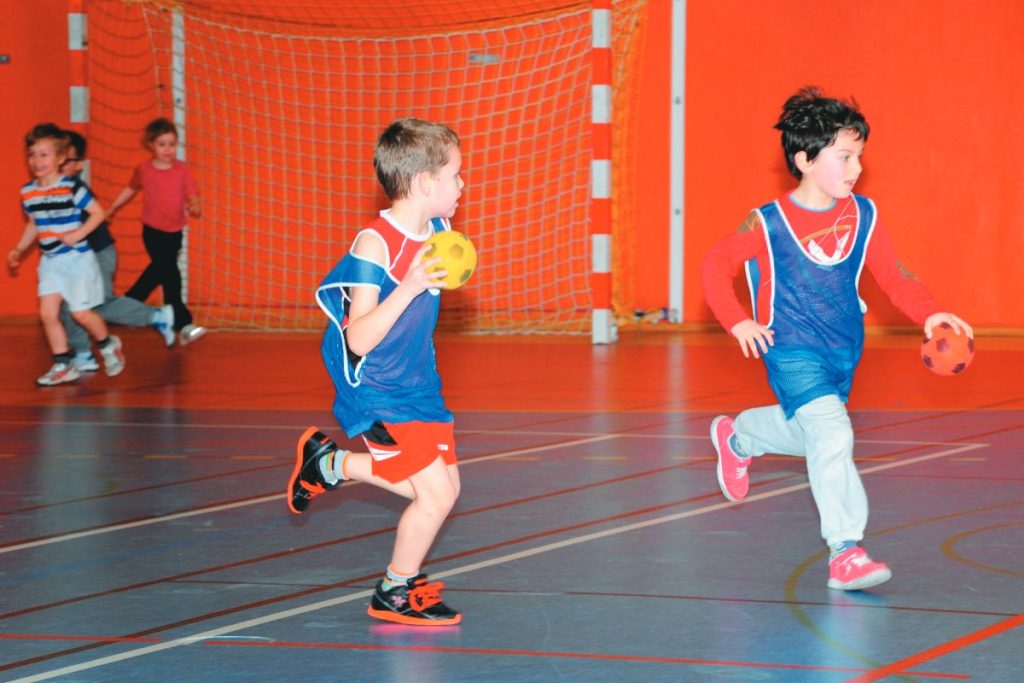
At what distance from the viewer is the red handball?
14.2ft

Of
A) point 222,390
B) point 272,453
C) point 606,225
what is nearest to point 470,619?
point 272,453

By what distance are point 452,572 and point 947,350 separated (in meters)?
1.57

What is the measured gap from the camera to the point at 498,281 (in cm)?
1220

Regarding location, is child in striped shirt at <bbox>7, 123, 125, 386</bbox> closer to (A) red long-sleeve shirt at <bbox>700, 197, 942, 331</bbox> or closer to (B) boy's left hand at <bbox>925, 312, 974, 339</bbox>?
(A) red long-sleeve shirt at <bbox>700, 197, 942, 331</bbox>

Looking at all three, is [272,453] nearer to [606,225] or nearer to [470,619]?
[470,619]

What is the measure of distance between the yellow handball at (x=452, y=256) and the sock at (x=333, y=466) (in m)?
0.92

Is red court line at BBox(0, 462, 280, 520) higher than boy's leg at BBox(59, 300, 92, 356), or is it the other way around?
boy's leg at BBox(59, 300, 92, 356)

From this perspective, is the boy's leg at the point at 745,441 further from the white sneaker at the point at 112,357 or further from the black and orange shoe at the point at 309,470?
the white sneaker at the point at 112,357

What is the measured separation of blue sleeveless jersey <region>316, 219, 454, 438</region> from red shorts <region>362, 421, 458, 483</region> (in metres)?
0.02

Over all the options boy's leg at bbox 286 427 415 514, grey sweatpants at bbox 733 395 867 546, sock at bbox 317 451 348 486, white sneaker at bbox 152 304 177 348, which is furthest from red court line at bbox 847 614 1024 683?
white sneaker at bbox 152 304 177 348

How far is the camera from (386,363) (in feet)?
12.5

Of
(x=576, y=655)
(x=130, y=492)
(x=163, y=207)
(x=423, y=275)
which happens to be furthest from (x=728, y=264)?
(x=163, y=207)

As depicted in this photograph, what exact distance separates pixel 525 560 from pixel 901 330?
7.76m

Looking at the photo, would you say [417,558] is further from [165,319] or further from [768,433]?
[165,319]
